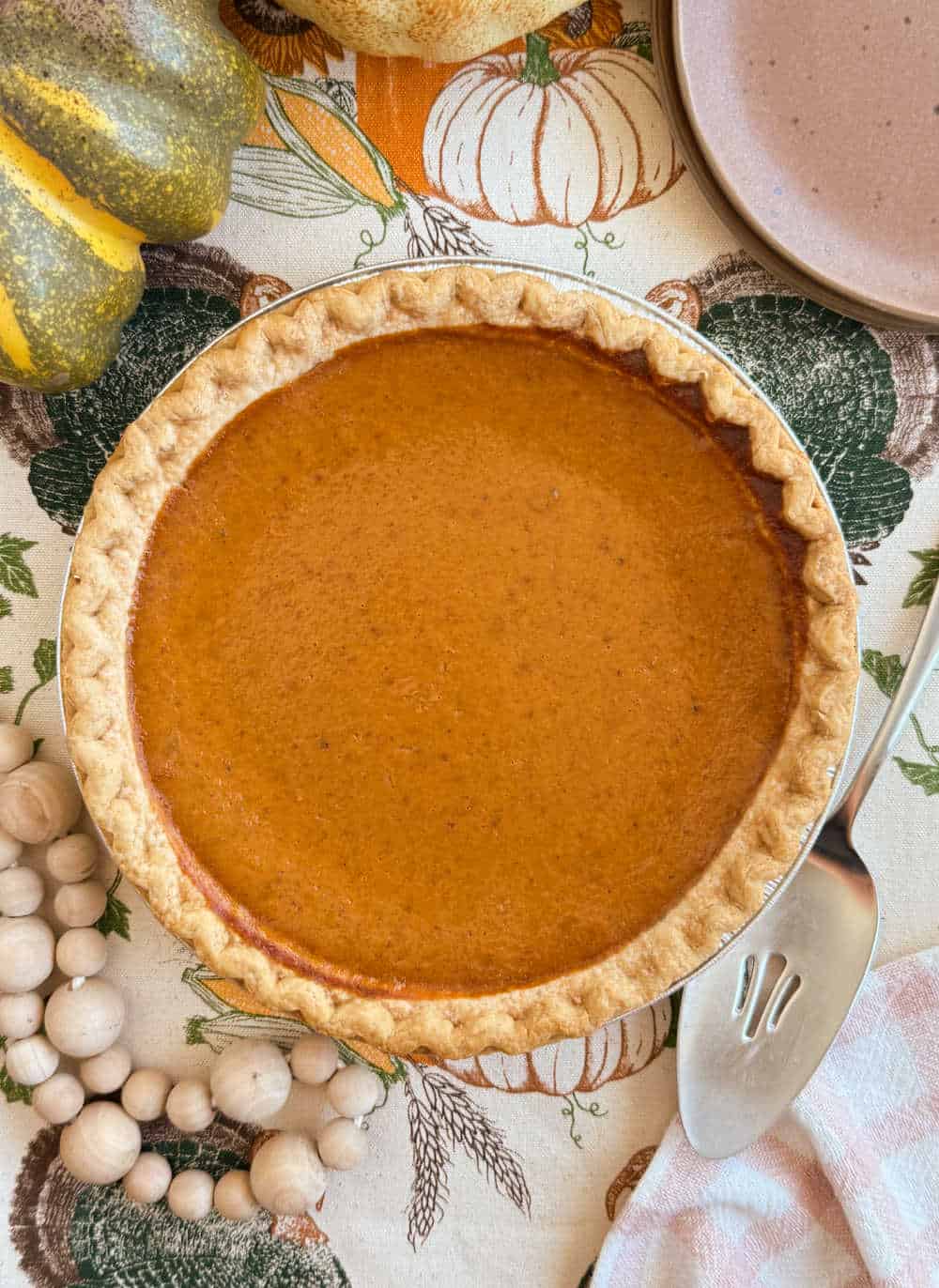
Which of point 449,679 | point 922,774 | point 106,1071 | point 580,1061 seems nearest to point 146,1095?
point 106,1071

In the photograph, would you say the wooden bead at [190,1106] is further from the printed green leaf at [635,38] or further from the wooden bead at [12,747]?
the printed green leaf at [635,38]

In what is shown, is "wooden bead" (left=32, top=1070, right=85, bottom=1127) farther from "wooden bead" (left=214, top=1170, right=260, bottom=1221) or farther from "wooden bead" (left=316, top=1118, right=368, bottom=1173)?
"wooden bead" (left=316, top=1118, right=368, bottom=1173)

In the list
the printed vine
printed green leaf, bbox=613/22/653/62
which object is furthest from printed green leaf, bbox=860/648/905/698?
printed green leaf, bbox=613/22/653/62

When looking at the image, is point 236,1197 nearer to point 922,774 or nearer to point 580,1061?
point 580,1061

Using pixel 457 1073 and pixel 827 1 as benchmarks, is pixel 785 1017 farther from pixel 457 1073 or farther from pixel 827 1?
pixel 827 1

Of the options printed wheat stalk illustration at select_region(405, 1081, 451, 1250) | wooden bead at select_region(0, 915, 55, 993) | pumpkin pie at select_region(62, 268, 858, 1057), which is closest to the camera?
pumpkin pie at select_region(62, 268, 858, 1057)

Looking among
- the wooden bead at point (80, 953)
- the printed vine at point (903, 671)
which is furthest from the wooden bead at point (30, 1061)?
the printed vine at point (903, 671)
